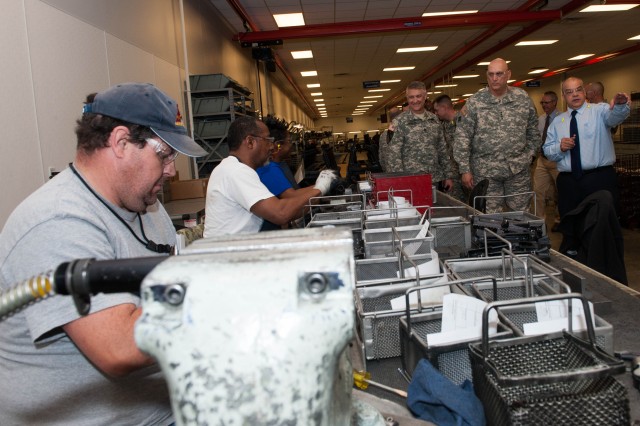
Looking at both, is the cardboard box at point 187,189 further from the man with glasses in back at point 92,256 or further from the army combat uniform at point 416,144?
the man with glasses in back at point 92,256

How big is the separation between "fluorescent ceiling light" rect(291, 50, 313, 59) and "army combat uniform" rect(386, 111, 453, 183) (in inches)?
226

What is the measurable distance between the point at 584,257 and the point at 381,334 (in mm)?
1415

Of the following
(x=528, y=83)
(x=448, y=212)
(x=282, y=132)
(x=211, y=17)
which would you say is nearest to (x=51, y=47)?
(x=282, y=132)

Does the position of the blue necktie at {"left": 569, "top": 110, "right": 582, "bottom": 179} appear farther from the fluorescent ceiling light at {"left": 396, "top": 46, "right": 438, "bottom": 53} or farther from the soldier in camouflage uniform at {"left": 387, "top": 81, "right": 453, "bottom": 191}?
the fluorescent ceiling light at {"left": 396, "top": 46, "right": 438, "bottom": 53}

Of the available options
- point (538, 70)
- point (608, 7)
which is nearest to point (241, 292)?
point (608, 7)

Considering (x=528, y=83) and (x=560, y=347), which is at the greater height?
(x=528, y=83)

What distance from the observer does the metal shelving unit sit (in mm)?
5707

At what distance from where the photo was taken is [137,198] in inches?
47.4

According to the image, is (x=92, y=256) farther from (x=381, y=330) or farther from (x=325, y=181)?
(x=325, y=181)

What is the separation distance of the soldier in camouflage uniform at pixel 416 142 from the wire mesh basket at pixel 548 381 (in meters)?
4.15

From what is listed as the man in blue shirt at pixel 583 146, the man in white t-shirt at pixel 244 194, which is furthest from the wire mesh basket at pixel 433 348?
the man in blue shirt at pixel 583 146

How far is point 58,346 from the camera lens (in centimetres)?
103

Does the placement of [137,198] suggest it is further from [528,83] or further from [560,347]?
[528,83]

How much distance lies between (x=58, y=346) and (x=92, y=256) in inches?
8.2
